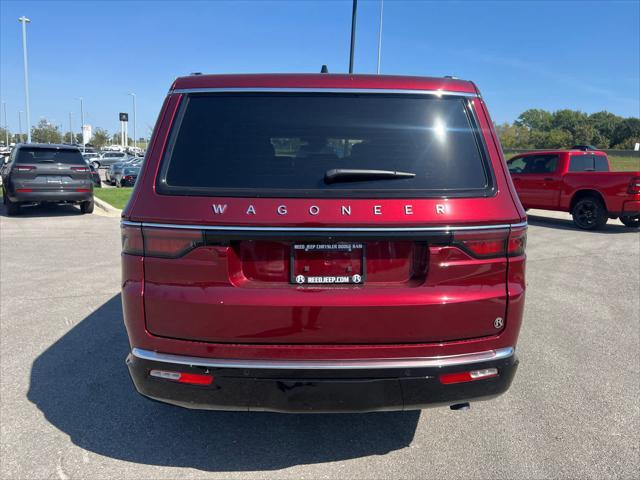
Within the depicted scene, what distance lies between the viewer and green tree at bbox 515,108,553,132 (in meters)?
123

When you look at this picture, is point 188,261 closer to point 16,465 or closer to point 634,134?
point 16,465

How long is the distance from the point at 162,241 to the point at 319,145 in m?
0.92

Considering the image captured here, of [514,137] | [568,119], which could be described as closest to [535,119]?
[568,119]

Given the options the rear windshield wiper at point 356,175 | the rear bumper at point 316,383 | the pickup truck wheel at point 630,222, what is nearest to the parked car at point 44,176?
the rear bumper at point 316,383

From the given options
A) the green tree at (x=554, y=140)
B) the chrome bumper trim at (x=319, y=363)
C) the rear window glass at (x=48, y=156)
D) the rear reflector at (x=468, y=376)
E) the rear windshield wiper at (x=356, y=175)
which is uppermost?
the green tree at (x=554, y=140)

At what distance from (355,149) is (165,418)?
2155 mm

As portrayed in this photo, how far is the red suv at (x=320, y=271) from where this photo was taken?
2350mm

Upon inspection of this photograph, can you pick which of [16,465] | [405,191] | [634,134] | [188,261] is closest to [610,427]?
[405,191]

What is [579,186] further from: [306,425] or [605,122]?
[605,122]

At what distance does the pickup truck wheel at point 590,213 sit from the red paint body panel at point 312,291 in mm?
10999

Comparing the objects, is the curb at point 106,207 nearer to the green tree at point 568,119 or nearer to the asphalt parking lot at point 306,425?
the asphalt parking lot at point 306,425

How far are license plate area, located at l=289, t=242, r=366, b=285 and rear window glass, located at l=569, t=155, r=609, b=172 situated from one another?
1238 cm

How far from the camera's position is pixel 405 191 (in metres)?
2.38

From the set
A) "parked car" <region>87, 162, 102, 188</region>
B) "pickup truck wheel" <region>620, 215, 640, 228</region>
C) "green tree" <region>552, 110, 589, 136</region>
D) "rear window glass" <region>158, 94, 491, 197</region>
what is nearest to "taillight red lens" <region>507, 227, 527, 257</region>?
"rear window glass" <region>158, 94, 491, 197</region>
